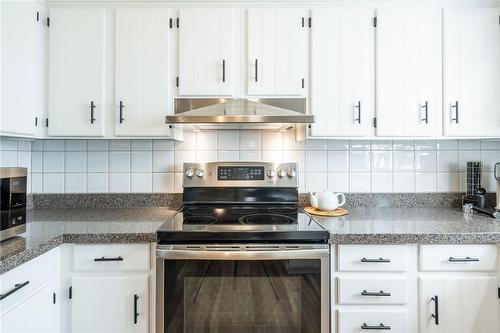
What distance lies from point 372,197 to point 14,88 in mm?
2255

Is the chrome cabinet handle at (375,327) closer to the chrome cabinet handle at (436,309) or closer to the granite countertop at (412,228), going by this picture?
the chrome cabinet handle at (436,309)

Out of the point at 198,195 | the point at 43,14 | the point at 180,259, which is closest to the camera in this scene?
the point at 180,259

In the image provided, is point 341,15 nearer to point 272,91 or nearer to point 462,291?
point 272,91

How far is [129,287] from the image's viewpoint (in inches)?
55.6

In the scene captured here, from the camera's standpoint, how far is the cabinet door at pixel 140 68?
1.78 metres

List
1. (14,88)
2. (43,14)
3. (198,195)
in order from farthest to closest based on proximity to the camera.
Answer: (198,195) < (43,14) < (14,88)

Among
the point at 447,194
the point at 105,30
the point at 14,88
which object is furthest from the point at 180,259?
the point at 447,194

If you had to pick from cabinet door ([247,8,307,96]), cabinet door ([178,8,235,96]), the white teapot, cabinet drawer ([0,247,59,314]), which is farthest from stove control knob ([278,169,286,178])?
cabinet drawer ([0,247,59,314])

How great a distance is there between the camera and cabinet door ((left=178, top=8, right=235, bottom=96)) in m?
1.78

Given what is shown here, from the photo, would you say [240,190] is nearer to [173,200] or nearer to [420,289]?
[173,200]

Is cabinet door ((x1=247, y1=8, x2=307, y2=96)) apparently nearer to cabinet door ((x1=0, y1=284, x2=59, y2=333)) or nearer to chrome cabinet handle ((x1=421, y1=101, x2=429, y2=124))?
chrome cabinet handle ((x1=421, y1=101, x2=429, y2=124))

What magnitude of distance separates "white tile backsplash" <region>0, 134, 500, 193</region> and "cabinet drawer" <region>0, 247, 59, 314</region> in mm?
782

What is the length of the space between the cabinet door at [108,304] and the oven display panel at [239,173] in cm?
81

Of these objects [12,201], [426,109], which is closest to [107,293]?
[12,201]
